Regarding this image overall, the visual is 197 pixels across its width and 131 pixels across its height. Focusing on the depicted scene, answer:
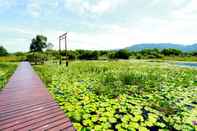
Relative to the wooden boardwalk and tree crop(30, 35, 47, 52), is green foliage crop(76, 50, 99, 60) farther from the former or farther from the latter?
the wooden boardwalk

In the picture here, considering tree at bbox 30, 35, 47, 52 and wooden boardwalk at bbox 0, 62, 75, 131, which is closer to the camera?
wooden boardwalk at bbox 0, 62, 75, 131

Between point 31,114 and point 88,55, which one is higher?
point 88,55

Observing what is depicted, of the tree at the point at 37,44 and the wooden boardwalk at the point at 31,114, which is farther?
the tree at the point at 37,44

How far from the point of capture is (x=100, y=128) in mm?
3787

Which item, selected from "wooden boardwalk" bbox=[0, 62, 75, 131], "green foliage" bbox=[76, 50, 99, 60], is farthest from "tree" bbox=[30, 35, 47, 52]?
"wooden boardwalk" bbox=[0, 62, 75, 131]

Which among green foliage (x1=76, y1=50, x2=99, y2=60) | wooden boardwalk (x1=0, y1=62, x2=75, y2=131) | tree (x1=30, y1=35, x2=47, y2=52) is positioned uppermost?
tree (x1=30, y1=35, x2=47, y2=52)

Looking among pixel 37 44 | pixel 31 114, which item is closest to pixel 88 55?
pixel 37 44

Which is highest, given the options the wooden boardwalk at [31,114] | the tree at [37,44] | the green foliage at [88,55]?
the tree at [37,44]

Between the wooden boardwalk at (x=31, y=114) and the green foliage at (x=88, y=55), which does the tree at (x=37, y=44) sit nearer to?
the green foliage at (x=88, y=55)

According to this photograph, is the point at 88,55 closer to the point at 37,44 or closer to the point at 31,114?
the point at 37,44

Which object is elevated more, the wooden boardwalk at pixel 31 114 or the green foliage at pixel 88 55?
the green foliage at pixel 88 55

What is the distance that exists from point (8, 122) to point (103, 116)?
207 centimetres

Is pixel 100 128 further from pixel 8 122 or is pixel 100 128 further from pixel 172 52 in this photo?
pixel 172 52

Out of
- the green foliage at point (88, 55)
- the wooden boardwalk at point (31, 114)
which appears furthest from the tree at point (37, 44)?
the wooden boardwalk at point (31, 114)
